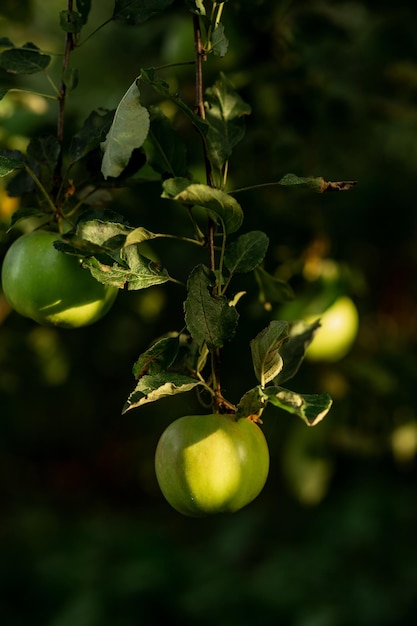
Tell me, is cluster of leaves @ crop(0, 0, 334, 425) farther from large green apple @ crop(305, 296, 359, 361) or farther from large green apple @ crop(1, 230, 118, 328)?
large green apple @ crop(305, 296, 359, 361)

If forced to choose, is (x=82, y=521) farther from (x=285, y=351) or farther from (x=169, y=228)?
(x=285, y=351)

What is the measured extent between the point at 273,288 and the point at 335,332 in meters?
0.51

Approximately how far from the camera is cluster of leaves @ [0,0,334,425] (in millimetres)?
674

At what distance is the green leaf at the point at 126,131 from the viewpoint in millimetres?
661

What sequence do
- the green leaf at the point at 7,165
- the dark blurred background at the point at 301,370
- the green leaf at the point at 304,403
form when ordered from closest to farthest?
the green leaf at the point at 304,403 → the green leaf at the point at 7,165 → the dark blurred background at the point at 301,370

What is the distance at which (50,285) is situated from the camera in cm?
80

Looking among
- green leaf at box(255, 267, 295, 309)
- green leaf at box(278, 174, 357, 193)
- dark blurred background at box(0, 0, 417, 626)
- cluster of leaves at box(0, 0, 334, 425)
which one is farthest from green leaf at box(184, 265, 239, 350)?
dark blurred background at box(0, 0, 417, 626)

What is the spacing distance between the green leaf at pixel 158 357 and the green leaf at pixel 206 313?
5cm

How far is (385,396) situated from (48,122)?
1035mm

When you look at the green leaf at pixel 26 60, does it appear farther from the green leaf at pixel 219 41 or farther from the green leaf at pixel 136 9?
the green leaf at pixel 219 41

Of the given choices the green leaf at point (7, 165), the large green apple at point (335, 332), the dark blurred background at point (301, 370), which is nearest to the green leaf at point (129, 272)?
the green leaf at point (7, 165)

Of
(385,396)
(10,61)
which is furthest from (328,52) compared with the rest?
(10,61)

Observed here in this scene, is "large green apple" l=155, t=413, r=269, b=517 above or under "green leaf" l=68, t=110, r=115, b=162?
under

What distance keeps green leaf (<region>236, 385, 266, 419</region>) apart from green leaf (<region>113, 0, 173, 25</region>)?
1.37ft
